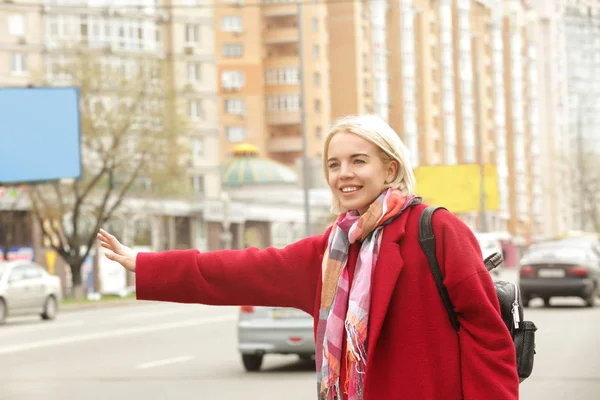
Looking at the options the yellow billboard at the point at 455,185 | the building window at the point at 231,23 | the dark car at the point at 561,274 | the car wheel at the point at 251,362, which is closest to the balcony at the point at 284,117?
the building window at the point at 231,23

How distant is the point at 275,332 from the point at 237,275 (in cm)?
1241

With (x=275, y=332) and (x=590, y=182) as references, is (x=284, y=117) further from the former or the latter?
(x=275, y=332)

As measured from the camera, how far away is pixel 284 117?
119250 millimetres

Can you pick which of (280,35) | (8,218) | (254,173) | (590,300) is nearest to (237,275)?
A: (590,300)

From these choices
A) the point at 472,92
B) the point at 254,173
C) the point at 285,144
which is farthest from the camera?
the point at 472,92

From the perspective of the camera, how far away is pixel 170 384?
15.3m

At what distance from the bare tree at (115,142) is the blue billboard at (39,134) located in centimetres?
931

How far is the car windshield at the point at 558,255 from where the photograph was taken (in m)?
31.6

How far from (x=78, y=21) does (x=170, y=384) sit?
70.2 meters

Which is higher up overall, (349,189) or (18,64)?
(18,64)

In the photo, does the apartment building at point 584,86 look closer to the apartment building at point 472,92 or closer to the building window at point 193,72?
the apartment building at point 472,92

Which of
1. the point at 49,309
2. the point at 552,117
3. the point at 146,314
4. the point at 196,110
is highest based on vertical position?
the point at 196,110

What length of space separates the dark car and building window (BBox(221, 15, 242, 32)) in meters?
88.8

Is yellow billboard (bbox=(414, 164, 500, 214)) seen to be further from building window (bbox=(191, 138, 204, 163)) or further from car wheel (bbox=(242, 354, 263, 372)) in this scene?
car wheel (bbox=(242, 354, 263, 372))
